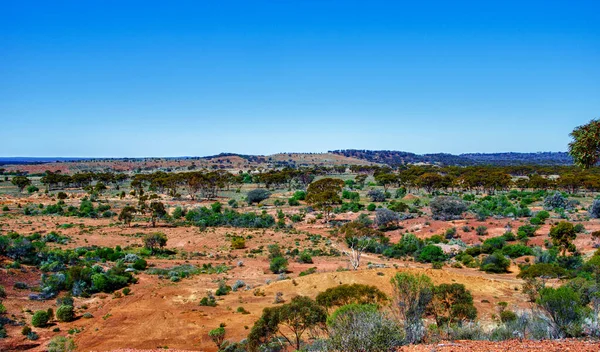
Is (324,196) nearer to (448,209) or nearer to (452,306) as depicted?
(448,209)

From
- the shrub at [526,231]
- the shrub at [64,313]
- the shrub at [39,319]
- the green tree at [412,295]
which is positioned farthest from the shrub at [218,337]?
the shrub at [526,231]

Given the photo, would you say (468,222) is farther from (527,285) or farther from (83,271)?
(83,271)

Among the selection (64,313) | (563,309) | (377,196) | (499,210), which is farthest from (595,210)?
(64,313)

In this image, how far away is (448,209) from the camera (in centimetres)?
5125

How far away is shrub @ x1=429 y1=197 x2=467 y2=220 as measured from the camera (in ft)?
167

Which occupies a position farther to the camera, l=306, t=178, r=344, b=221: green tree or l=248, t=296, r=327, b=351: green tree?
l=306, t=178, r=344, b=221: green tree

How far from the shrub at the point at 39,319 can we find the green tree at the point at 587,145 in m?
26.2

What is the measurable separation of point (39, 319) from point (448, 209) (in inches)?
1796

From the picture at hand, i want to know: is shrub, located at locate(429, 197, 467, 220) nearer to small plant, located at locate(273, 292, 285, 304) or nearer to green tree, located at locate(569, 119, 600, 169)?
small plant, located at locate(273, 292, 285, 304)

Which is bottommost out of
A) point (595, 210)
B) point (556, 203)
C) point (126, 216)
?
point (126, 216)

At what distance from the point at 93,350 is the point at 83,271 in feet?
38.4

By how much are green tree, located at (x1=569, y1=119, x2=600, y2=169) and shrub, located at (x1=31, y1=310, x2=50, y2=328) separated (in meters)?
26.2

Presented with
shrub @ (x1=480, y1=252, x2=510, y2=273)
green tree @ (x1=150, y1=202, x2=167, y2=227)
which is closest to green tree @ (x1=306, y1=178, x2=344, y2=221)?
green tree @ (x1=150, y1=202, x2=167, y2=227)

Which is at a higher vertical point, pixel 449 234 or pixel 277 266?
pixel 449 234
